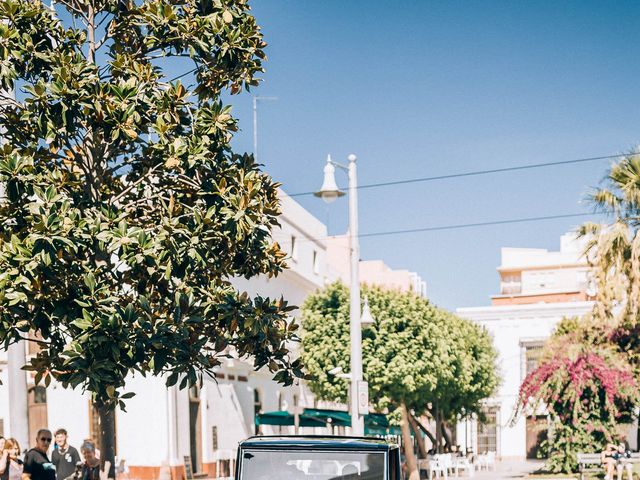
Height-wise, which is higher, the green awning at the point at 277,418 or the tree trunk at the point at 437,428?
the green awning at the point at 277,418

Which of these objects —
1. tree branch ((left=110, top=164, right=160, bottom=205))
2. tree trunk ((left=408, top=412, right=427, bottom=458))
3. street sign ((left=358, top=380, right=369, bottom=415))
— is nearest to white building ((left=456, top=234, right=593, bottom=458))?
tree trunk ((left=408, top=412, right=427, bottom=458))

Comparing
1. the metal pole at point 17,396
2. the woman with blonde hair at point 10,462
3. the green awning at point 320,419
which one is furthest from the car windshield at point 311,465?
the green awning at point 320,419

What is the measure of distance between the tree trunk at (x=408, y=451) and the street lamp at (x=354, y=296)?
1202 centimetres

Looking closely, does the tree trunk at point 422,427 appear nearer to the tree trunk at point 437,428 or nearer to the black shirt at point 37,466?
the tree trunk at point 437,428

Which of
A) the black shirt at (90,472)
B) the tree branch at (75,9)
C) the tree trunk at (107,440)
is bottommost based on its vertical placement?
the black shirt at (90,472)

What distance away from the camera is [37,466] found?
44.2ft

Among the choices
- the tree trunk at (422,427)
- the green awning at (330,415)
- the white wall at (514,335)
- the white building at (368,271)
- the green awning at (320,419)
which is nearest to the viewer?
the green awning at (320,419)

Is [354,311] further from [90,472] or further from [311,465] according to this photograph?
[311,465]

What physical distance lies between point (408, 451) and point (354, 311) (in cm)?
1281

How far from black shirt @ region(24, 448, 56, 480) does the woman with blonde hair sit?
133 millimetres

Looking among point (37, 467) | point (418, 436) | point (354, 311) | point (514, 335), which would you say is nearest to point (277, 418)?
point (418, 436)

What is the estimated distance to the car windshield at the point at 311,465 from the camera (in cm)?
1089

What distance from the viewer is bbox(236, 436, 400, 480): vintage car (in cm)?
1091

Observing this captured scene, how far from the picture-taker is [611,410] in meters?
29.3
